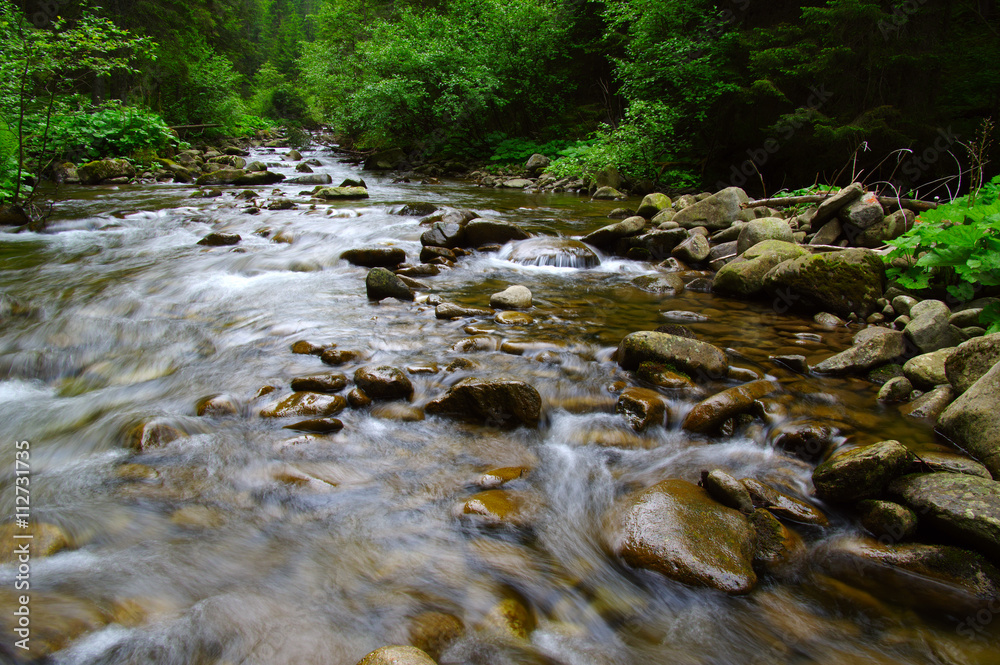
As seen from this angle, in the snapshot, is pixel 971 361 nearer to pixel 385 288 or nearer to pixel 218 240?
pixel 385 288

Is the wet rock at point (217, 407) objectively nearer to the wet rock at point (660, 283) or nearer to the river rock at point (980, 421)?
the river rock at point (980, 421)

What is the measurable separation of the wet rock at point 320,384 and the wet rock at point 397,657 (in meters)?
2.30

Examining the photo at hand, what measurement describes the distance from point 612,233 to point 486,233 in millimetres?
2134

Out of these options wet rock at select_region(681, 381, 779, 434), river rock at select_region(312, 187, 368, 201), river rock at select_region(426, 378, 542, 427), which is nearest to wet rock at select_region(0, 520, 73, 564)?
river rock at select_region(426, 378, 542, 427)

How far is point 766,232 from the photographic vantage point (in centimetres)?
671

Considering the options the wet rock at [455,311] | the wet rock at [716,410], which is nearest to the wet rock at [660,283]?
the wet rock at [455,311]

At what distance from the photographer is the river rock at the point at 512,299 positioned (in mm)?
5641

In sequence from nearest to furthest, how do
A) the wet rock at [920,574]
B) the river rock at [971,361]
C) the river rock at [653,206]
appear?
1. the wet rock at [920,574]
2. the river rock at [971,361]
3. the river rock at [653,206]

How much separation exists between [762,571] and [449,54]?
22047mm

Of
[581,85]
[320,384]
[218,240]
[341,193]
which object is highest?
[581,85]

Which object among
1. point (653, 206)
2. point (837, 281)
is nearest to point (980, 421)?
point (837, 281)

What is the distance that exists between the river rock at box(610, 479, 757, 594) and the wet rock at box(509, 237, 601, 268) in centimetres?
538

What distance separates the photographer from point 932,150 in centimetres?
876

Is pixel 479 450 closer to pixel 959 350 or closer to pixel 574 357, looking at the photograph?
pixel 574 357
